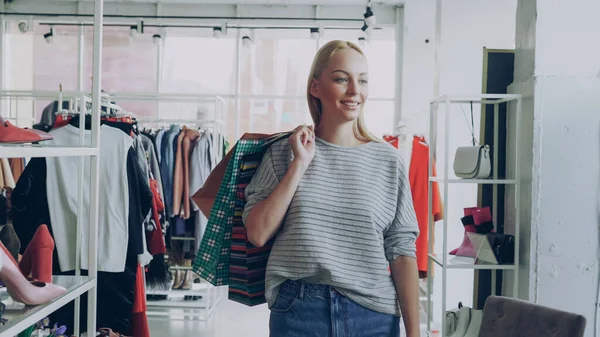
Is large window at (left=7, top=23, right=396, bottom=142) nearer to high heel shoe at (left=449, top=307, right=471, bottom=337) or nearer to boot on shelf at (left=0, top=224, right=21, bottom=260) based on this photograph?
high heel shoe at (left=449, top=307, right=471, bottom=337)

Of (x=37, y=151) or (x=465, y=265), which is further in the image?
(x=465, y=265)

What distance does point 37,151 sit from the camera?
1378mm

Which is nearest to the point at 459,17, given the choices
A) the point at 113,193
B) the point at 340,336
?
the point at 113,193

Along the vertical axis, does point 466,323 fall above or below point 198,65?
below

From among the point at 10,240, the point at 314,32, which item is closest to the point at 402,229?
the point at 10,240

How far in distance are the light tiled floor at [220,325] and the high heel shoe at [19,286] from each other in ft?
10.9

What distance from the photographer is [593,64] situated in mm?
3051

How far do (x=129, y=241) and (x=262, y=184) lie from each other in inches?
77.1

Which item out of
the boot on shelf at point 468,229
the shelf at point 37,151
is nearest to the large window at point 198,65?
the boot on shelf at point 468,229

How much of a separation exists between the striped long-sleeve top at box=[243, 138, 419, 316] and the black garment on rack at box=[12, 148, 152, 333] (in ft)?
6.01

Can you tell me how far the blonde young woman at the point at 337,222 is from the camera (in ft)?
4.47

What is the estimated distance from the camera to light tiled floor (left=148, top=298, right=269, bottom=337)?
4789 millimetres

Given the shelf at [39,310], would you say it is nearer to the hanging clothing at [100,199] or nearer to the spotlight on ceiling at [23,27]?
the hanging clothing at [100,199]

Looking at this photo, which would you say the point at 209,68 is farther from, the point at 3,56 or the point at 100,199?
the point at 100,199
